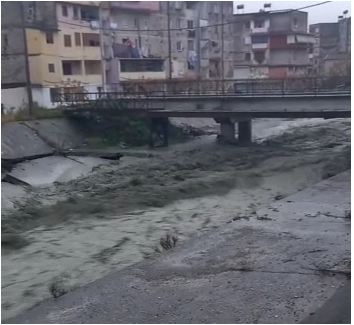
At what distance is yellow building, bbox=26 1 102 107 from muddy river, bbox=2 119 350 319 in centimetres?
710

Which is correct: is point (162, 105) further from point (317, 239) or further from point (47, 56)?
point (317, 239)

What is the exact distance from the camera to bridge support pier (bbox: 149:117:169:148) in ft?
77.8

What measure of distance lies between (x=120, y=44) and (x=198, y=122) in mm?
7657

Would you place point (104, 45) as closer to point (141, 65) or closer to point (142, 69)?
point (141, 65)

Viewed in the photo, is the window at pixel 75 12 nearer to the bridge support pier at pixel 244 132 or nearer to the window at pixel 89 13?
the window at pixel 89 13

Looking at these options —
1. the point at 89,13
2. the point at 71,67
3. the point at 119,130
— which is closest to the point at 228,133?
the point at 119,130

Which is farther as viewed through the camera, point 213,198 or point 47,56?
point 47,56

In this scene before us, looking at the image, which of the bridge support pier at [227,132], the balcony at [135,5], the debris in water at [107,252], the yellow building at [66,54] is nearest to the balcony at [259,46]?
the balcony at [135,5]

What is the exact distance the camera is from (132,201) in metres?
14.5

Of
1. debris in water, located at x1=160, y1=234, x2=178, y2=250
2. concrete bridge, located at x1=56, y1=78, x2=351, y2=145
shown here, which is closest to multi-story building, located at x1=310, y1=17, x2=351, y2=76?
concrete bridge, located at x1=56, y1=78, x2=351, y2=145

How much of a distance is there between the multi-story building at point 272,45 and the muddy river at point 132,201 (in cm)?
1101

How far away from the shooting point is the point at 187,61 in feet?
121

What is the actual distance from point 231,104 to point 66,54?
1123cm

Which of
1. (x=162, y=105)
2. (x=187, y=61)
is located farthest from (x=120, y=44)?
(x=162, y=105)
